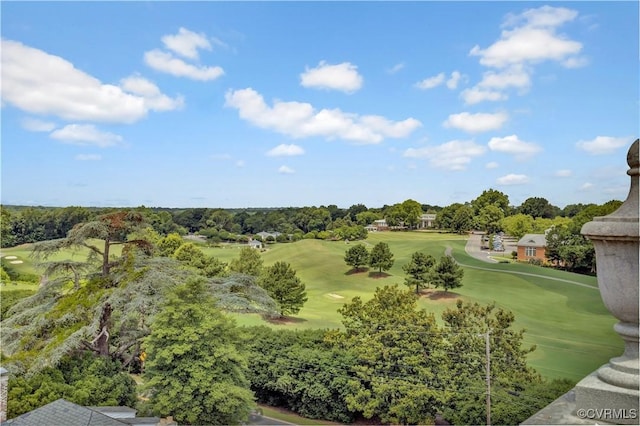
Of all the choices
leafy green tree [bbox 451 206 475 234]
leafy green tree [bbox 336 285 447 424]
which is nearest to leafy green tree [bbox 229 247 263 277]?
leafy green tree [bbox 336 285 447 424]

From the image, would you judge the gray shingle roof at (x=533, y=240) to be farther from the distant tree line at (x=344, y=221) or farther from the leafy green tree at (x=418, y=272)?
the leafy green tree at (x=418, y=272)

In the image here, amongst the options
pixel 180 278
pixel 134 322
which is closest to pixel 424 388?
pixel 180 278

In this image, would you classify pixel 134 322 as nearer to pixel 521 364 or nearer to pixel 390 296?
pixel 390 296

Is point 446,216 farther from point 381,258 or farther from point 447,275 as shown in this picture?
point 447,275

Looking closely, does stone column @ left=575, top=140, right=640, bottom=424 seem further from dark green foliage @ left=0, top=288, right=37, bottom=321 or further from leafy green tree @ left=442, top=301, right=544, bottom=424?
dark green foliage @ left=0, top=288, right=37, bottom=321

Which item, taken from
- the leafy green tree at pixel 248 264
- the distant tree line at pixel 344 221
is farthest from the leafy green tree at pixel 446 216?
the leafy green tree at pixel 248 264
